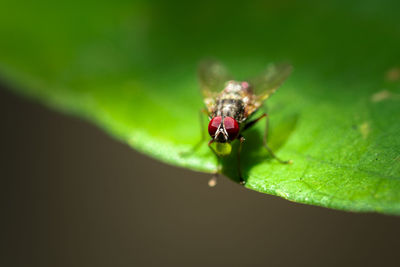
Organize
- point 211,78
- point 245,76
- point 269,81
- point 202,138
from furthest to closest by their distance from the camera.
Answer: point 245,76 → point 211,78 → point 269,81 → point 202,138

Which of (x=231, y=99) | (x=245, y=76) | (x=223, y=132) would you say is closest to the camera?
(x=223, y=132)

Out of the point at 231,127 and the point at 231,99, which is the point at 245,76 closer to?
the point at 231,99

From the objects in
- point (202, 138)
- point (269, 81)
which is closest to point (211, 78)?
point (269, 81)

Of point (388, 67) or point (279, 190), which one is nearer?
point (279, 190)

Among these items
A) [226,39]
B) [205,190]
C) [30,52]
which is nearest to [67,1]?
[30,52]

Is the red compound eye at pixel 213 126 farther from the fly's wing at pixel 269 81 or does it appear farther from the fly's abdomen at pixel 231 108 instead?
the fly's wing at pixel 269 81

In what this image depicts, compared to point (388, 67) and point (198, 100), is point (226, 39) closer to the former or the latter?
point (198, 100)

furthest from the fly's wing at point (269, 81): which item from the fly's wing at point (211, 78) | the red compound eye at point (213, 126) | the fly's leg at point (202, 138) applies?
the red compound eye at point (213, 126)
